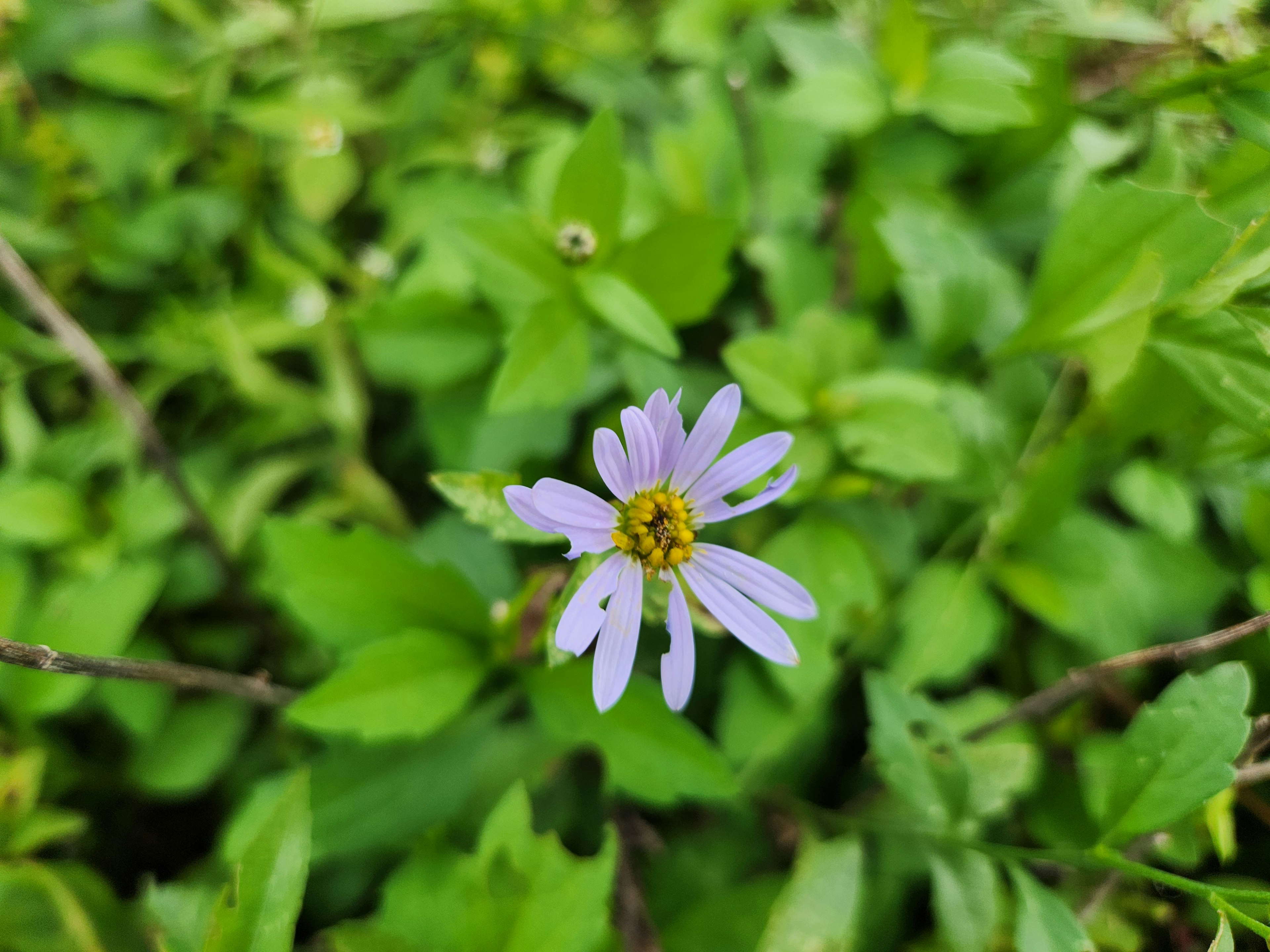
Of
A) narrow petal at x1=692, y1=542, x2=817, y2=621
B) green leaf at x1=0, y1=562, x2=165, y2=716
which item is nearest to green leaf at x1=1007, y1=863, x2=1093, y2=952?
narrow petal at x1=692, y1=542, x2=817, y2=621

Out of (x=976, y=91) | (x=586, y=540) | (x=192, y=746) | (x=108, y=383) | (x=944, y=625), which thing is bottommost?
(x=192, y=746)

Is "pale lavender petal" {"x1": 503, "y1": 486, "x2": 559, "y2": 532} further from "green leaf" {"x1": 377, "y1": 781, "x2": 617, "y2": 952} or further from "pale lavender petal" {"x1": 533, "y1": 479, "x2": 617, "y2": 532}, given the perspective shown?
"green leaf" {"x1": 377, "y1": 781, "x2": 617, "y2": 952}

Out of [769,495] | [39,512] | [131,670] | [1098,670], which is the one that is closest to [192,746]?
[39,512]

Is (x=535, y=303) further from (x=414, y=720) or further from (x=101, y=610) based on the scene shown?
(x=101, y=610)

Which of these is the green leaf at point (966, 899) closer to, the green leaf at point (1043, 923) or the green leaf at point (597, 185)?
the green leaf at point (1043, 923)

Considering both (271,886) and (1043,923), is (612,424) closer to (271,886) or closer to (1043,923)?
(271,886)
